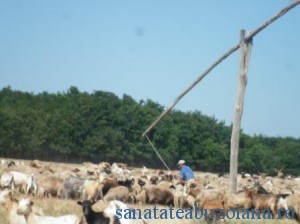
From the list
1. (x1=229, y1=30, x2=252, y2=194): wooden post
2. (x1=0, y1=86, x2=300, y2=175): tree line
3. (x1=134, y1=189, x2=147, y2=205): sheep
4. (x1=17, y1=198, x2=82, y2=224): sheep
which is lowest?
(x1=17, y1=198, x2=82, y2=224): sheep

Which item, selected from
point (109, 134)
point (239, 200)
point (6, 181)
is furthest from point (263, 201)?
point (109, 134)

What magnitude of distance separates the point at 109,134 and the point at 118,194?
53.3 metres

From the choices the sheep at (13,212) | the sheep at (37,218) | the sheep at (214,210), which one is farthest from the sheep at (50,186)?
the sheep at (37,218)

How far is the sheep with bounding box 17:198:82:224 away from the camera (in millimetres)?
11414

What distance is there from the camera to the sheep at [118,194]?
18856 millimetres

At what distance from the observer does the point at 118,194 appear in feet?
62.5

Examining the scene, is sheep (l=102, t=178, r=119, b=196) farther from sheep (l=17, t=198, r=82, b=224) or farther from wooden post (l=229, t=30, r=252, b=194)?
sheep (l=17, t=198, r=82, b=224)

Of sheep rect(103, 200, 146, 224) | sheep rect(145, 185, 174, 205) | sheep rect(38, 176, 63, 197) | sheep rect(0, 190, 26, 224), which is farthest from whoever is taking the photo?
sheep rect(38, 176, 63, 197)

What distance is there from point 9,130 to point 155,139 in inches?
945

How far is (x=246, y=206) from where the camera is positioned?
53.8ft

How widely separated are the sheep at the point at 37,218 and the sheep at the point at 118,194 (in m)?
6.59

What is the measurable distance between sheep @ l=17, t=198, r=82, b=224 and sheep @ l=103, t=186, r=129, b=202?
6.59 m

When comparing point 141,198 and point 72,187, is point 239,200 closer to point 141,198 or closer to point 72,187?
point 141,198

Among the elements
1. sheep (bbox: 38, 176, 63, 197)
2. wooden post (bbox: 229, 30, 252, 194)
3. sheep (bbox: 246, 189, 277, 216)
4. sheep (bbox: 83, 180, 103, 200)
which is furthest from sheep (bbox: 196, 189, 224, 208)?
sheep (bbox: 38, 176, 63, 197)
